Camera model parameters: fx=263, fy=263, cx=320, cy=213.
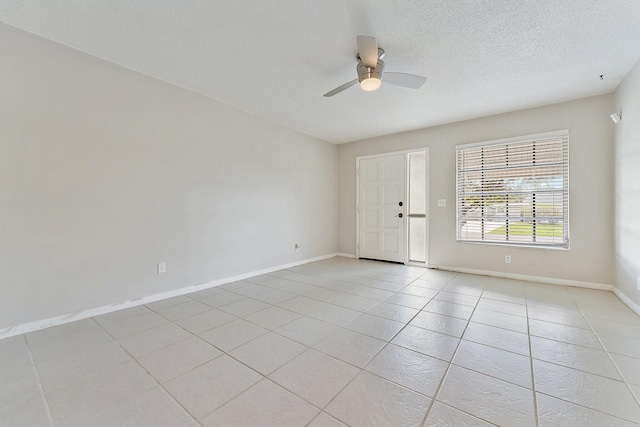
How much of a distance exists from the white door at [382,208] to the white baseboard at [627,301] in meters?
2.72

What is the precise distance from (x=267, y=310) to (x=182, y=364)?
103 centimetres

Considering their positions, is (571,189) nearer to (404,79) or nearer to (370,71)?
(404,79)

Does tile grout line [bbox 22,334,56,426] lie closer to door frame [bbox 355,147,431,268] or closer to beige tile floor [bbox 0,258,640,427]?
beige tile floor [bbox 0,258,640,427]

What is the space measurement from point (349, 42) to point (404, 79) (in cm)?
64

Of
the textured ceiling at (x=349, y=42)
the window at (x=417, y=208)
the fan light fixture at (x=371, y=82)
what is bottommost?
the window at (x=417, y=208)

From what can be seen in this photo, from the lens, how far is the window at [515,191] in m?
3.67

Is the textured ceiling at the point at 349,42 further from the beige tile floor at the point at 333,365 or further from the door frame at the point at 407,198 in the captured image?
the beige tile floor at the point at 333,365

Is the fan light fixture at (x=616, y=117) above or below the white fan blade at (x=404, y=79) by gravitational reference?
below

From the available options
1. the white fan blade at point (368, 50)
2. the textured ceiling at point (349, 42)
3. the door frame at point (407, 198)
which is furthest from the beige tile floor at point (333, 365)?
the textured ceiling at point (349, 42)

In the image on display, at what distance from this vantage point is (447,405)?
1423 millimetres

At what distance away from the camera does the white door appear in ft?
16.7

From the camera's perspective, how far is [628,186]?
287cm

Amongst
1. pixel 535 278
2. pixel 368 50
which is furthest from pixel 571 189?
pixel 368 50

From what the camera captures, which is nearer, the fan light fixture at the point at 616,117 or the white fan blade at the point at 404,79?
the white fan blade at the point at 404,79
